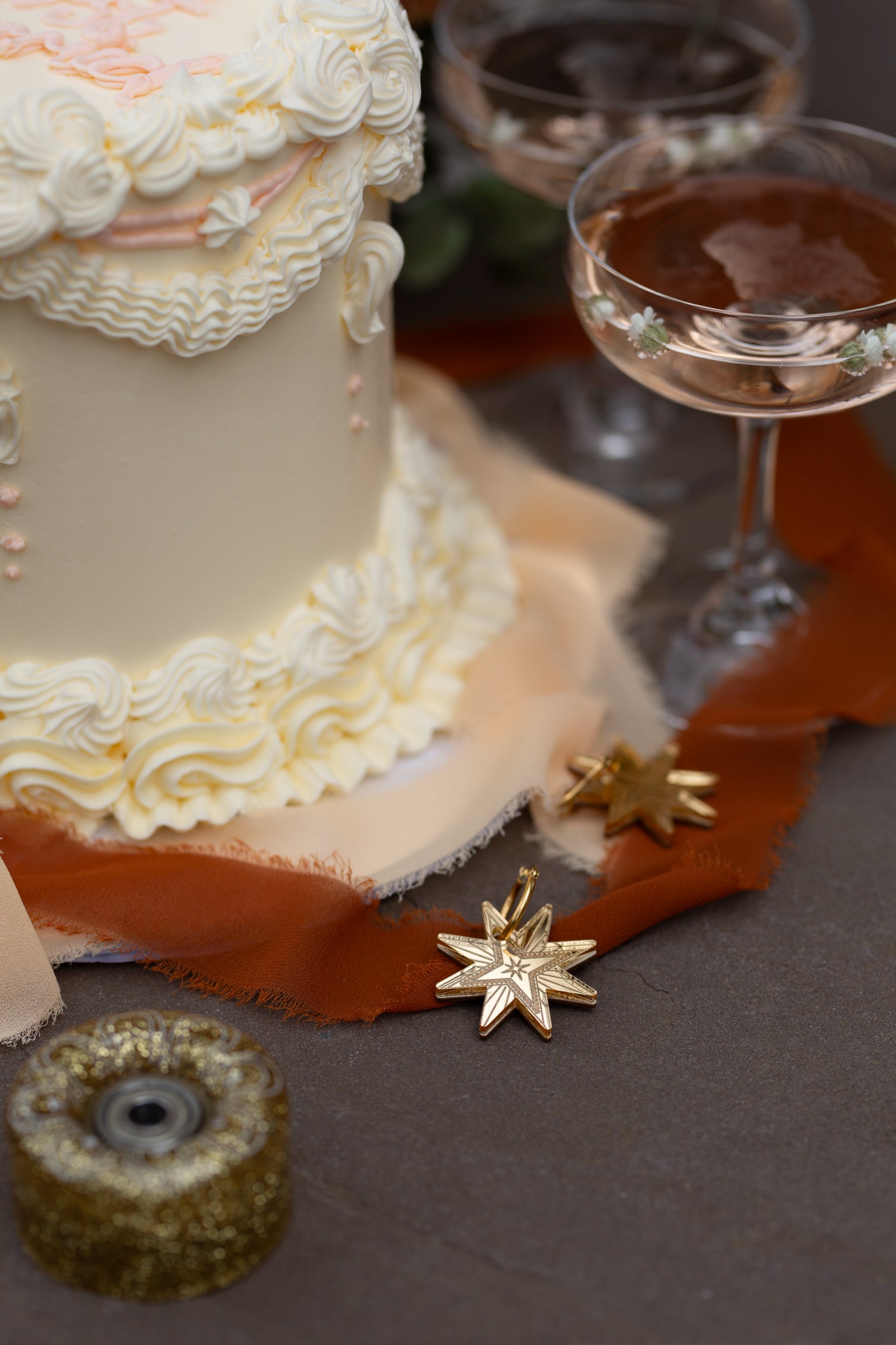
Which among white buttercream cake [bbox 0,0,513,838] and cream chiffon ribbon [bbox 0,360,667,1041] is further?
cream chiffon ribbon [bbox 0,360,667,1041]

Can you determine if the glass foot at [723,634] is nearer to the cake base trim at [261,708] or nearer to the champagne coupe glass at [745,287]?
the champagne coupe glass at [745,287]

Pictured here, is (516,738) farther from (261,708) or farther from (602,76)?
(602,76)

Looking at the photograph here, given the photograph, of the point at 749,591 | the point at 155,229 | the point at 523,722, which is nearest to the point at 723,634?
the point at 749,591

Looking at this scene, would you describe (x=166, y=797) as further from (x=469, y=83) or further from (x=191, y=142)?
(x=469, y=83)

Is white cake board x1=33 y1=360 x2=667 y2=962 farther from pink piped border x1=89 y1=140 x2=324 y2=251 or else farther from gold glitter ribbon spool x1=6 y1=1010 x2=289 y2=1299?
pink piped border x1=89 y1=140 x2=324 y2=251

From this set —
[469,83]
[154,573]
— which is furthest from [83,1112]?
[469,83]

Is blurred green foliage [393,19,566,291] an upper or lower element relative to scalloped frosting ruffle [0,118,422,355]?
lower

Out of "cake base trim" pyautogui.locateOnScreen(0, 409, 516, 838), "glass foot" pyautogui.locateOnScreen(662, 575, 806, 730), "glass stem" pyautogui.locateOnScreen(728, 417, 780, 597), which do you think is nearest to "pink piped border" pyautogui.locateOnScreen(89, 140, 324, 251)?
"cake base trim" pyautogui.locateOnScreen(0, 409, 516, 838)
